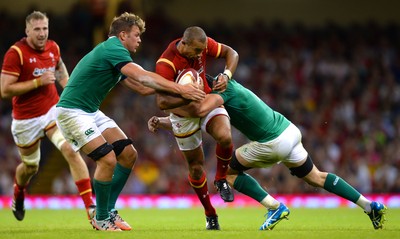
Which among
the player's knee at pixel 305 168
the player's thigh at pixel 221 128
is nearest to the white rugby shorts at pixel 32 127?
the player's thigh at pixel 221 128

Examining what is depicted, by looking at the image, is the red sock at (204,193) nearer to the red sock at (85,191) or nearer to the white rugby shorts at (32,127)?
the red sock at (85,191)

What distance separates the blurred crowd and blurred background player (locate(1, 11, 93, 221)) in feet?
27.4

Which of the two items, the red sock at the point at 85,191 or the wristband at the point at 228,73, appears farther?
the red sock at the point at 85,191

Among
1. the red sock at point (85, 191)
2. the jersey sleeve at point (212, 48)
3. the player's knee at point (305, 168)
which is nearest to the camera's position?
the player's knee at point (305, 168)

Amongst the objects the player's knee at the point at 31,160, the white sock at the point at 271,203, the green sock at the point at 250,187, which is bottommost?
the player's knee at the point at 31,160

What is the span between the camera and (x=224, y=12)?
1006 inches

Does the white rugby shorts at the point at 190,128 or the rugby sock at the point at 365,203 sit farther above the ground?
the white rugby shorts at the point at 190,128

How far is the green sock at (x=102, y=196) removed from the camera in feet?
30.8

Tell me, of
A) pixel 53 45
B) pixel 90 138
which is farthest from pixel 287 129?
pixel 53 45

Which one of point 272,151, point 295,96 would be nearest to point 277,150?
point 272,151

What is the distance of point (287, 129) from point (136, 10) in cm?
1369

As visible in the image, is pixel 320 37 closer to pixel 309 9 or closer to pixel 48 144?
pixel 309 9

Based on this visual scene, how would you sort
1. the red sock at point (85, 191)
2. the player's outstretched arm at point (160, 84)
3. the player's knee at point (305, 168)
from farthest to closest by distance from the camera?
the red sock at point (85, 191)
the player's knee at point (305, 168)
the player's outstretched arm at point (160, 84)

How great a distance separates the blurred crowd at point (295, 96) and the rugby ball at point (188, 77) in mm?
10292
